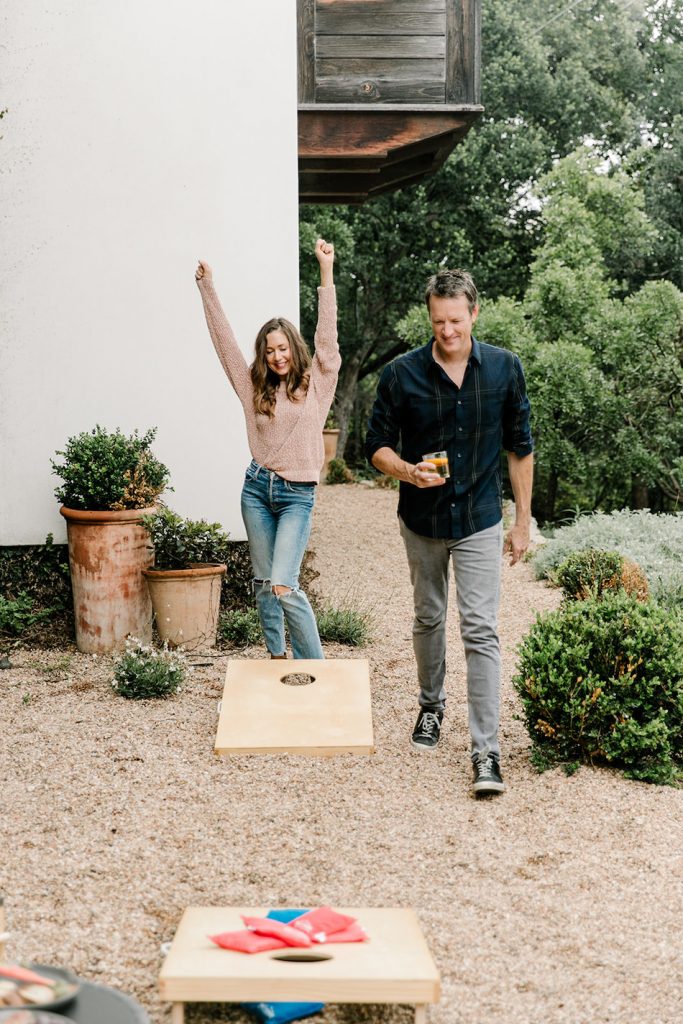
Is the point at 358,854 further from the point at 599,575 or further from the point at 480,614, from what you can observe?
the point at 599,575

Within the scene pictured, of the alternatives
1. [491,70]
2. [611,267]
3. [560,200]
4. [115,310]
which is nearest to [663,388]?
[560,200]

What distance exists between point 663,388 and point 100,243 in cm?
887

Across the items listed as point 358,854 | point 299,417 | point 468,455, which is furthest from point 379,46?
point 358,854

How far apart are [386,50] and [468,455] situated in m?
4.16

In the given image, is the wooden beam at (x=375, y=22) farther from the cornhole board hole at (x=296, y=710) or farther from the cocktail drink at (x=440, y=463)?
the cornhole board hole at (x=296, y=710)

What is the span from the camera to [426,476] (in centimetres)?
384

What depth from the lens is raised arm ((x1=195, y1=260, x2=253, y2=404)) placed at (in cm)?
495

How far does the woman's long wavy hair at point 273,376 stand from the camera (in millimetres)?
4832

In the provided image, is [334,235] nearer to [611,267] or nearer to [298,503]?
[611,267]

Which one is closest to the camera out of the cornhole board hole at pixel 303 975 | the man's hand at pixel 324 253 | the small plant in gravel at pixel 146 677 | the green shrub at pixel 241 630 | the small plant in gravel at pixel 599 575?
the cornhole board hole at pixel 303 975

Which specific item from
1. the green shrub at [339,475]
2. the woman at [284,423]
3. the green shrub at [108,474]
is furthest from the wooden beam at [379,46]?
the green shrub at [339,475]

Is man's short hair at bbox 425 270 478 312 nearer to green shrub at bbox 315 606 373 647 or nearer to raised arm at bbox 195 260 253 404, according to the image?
raised arm at bbox 195 260 253 404

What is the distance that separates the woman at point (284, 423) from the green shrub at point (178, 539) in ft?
3.68

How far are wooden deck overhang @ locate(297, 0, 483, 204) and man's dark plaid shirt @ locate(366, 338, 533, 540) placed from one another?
3.50m
